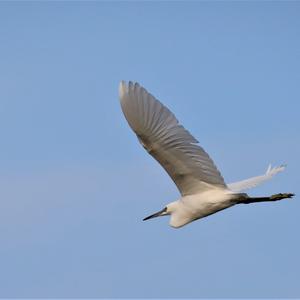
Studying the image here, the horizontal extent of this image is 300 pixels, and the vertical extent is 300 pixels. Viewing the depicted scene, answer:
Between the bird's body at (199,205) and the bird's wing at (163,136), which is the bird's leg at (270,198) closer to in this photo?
the bird's body at (199,205)

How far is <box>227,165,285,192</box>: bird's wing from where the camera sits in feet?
53.7

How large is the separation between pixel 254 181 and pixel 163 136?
3181 millimetres

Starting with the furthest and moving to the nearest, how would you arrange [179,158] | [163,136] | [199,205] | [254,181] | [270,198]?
[254,181], [270,198], [199,205], [179,158], [163,136]

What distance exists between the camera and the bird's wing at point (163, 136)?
13672mm

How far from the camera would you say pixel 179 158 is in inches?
561

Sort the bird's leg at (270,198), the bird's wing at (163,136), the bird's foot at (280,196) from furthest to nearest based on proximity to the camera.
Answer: the bird's foot at (280,196), the bird's leg at (270,198), the bird's wing at (163,136)

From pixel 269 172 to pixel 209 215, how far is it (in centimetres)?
219

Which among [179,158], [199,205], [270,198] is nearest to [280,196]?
[270,198]

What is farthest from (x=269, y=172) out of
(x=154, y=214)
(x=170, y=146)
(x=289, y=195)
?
(x=170, y=146)

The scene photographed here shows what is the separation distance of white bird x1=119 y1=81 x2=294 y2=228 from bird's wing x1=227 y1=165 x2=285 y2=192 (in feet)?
1.89

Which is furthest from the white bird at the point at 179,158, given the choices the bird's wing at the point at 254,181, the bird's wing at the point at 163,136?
the bird's wing at the point at 254,181

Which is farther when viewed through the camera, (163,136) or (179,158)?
(179,158)

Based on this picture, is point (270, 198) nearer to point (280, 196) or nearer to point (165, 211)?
point (280, 196)

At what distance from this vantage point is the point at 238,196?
14680mm
